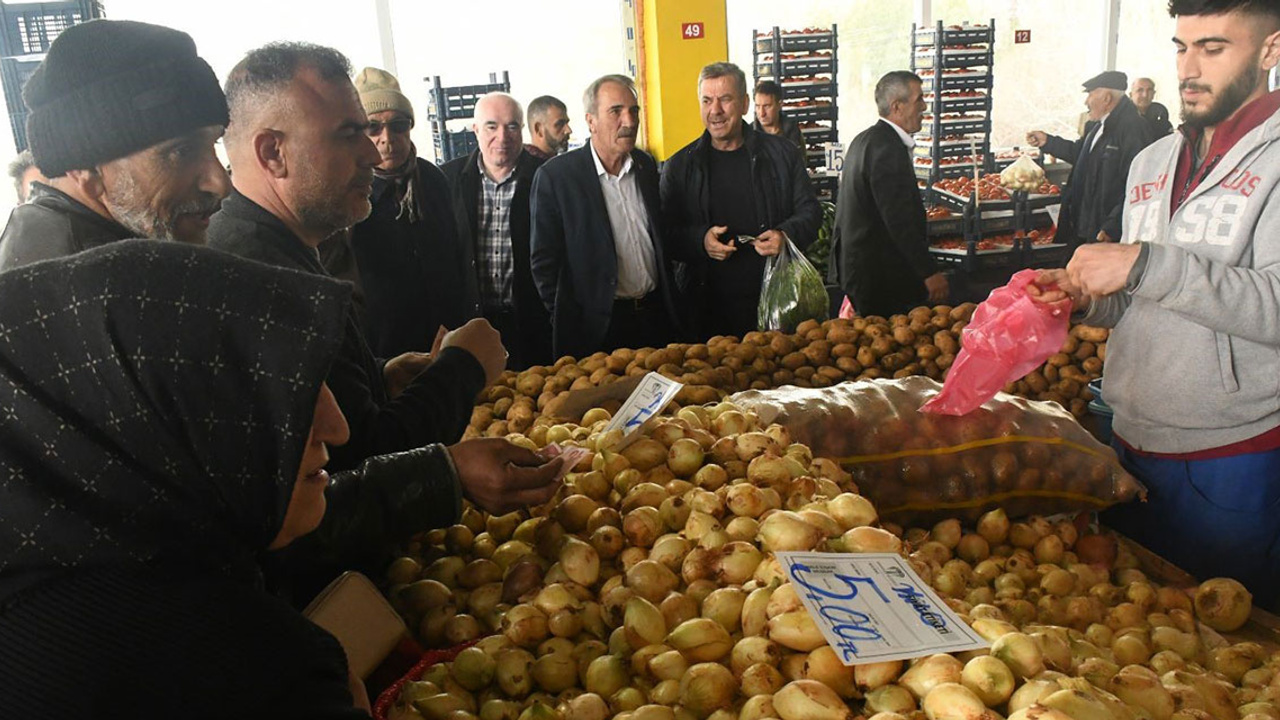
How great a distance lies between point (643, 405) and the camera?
2.07 m

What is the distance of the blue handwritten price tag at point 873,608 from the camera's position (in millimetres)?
1150

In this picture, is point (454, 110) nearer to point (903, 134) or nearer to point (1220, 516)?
point (903, 134)

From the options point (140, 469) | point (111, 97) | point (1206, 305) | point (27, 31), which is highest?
point (27, 31)

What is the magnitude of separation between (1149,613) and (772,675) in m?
1.17

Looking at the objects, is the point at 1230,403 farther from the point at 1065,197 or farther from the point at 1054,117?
the point at 1054,117

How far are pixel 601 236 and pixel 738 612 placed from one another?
9.61 feet

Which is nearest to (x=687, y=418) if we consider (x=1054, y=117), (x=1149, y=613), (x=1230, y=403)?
(x=1149, y=613)

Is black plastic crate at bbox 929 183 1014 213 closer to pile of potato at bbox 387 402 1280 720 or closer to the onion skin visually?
the onion skin

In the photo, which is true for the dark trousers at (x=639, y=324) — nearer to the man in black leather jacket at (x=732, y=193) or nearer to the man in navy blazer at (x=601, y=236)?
the man in navy blazer at (x=601, y=236)

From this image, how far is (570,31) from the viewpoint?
28.6ft

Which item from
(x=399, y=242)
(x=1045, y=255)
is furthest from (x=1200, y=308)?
(x=1045, y=255)

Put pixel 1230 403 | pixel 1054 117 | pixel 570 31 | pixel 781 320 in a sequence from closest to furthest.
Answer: pixel 1230 403 < pixel 781 320 < pixel 570 31 < pixel 1054 117

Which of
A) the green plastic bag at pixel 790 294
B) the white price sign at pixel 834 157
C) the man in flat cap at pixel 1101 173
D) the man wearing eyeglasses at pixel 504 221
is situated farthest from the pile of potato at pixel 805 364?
the white price sign at pixel 834 157

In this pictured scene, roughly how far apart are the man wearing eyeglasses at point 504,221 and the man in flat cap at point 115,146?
2.80 m
